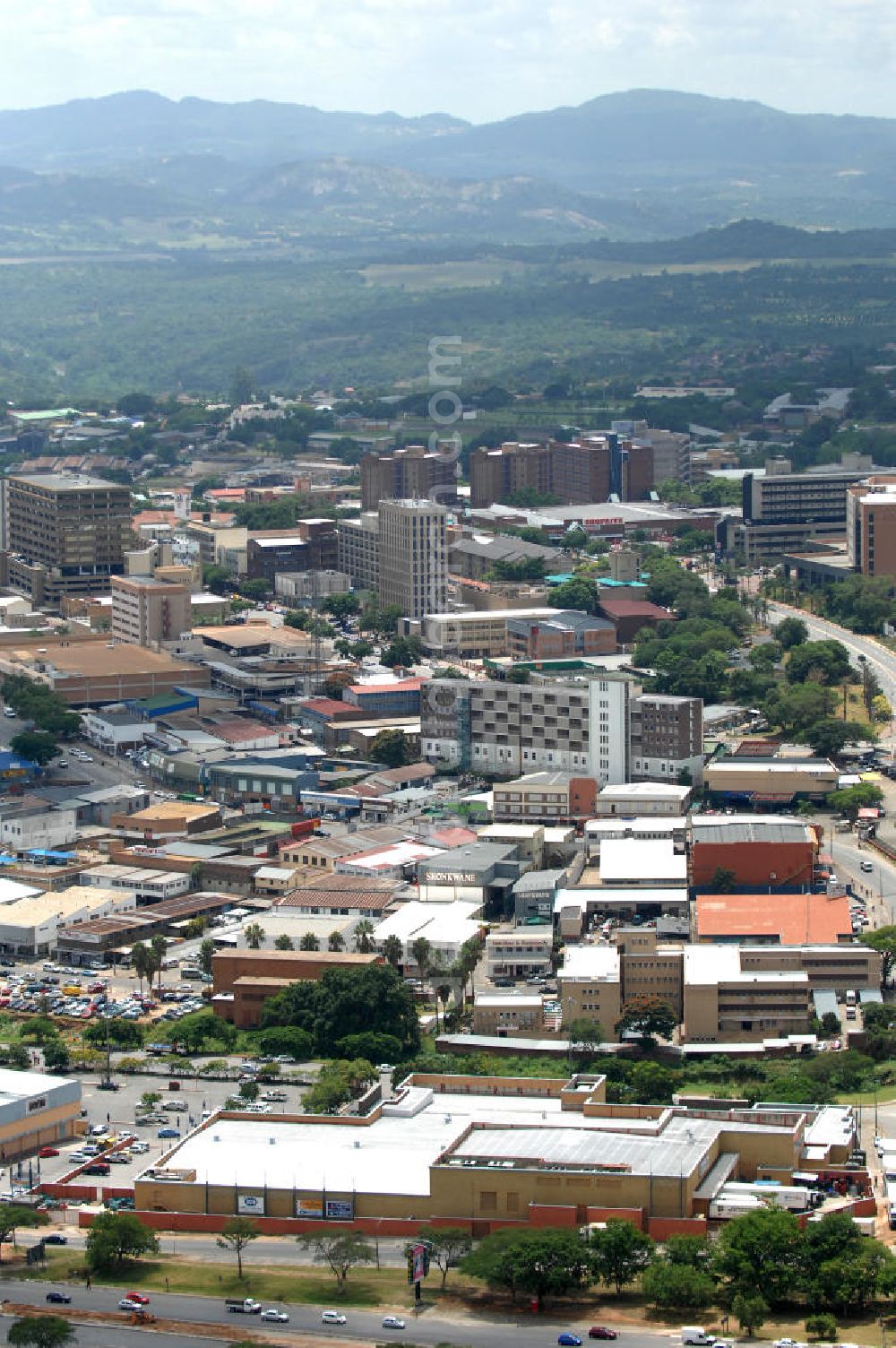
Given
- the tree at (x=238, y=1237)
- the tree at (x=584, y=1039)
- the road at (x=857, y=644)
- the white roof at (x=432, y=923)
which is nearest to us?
the tree at (x=238, y=1237)

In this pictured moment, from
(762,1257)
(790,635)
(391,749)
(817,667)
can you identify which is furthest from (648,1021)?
(790,635)

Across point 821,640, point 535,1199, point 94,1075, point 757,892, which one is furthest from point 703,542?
point 535,1199

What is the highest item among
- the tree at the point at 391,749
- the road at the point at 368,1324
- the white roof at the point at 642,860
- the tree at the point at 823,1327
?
the tree at the point at 391,749

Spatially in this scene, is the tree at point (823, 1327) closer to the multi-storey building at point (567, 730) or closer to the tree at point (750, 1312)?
the tree at point (750, 1312)

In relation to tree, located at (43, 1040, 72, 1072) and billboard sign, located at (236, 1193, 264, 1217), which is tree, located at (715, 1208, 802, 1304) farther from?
tree, located at (43, 1040, 72, 1072)

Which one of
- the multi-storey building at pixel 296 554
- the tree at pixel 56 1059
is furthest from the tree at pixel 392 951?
the multi-storey building at pixel 296 554

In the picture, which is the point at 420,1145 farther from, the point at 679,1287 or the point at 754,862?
the point at 754,862
